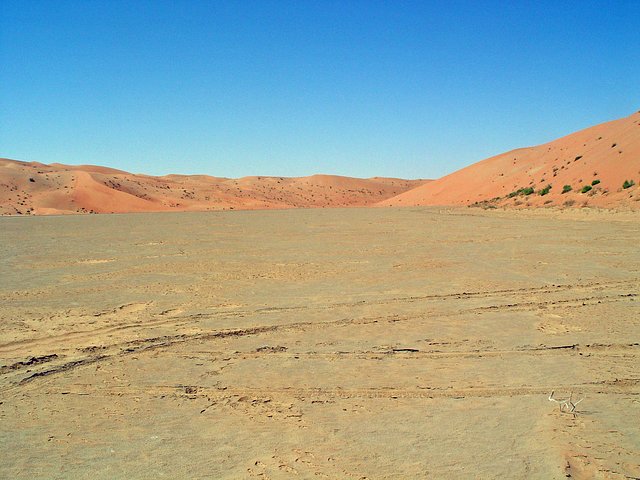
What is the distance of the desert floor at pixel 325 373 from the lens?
396 centimetres

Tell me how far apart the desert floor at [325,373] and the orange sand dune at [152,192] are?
49389 mm

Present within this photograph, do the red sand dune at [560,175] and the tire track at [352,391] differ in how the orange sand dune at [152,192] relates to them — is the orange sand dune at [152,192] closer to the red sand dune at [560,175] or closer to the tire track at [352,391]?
the red sand dune at [560,175]

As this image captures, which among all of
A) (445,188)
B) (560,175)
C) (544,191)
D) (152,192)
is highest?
(445,188)

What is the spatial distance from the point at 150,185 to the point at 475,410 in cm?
8508

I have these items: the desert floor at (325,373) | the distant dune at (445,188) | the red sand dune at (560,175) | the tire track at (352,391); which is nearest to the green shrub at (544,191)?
the distant dune at (445,188)

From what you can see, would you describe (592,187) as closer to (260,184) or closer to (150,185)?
(150,185)

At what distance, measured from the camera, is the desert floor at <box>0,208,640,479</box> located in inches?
156

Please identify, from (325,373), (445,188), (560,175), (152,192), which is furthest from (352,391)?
(152,192)

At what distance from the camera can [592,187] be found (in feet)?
104

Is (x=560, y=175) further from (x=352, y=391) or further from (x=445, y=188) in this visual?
(x=352, y=391)

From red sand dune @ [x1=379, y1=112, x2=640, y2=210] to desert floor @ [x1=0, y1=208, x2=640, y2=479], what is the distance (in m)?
20.3

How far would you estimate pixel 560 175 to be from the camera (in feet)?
132

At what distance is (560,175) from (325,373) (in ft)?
130

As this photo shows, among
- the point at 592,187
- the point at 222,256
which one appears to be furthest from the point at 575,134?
the point at 222,256
